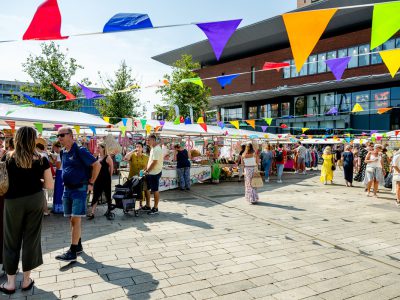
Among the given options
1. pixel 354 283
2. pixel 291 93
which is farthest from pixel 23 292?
pixel 291 93

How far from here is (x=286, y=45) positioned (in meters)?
36.6

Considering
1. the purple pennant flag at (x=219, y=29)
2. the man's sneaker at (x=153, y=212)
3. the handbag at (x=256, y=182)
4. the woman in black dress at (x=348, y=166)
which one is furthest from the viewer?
the woman in black dress at (x=348, y=166)

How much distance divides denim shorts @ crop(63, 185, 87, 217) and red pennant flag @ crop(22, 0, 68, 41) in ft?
7.73

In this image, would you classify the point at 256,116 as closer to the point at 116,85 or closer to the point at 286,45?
the point at 286,45

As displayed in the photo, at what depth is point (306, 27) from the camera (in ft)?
15.6

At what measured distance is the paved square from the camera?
338cm

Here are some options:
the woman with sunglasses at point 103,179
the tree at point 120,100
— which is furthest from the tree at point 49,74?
the woman with sunglasses at point 103,179

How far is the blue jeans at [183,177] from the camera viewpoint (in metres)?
11.0

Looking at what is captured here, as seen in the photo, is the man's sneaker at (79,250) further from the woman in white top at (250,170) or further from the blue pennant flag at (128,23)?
the woman in white top at (250,170)

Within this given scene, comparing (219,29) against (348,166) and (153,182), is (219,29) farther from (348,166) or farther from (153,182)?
(348,166)

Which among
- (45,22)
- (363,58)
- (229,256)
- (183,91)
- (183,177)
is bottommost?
(229,256)

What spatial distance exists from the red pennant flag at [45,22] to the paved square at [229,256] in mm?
Result: 3211

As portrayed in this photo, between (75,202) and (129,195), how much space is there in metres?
2.76

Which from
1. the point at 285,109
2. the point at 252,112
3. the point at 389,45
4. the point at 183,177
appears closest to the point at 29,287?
the point at 183,177
